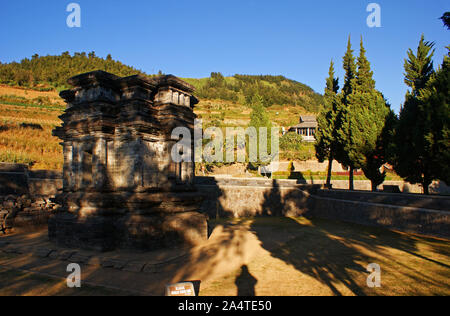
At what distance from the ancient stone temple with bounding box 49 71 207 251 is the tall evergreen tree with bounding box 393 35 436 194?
45.7 ft

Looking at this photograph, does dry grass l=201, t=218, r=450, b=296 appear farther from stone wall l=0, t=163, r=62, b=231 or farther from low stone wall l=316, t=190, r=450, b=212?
stone wall l=0, t=163, r=62, b=231

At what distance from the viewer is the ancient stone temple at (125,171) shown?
10.9m

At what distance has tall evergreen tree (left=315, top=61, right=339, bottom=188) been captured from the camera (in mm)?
27203

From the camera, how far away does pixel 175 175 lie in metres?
12.5

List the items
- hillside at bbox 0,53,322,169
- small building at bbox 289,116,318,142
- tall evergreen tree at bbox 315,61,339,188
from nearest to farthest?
tall evergreen tree at bbox 315,61,339,188 → hillside at bbox 0,53,322,169 → small building at bbox 289,116,318,142

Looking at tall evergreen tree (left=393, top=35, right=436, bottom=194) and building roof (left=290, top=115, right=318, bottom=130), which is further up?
building roof (left=290, top=115, right=318, bottom=130)

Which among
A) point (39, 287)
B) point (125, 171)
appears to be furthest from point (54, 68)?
point (39, 287)

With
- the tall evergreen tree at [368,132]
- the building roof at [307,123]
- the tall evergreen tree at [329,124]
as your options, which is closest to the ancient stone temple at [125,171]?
the tall evergreen tree at [368,132]

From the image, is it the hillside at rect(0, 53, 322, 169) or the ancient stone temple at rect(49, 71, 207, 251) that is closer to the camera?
the ancient stone temple at rect(49, 71, 207, 251)

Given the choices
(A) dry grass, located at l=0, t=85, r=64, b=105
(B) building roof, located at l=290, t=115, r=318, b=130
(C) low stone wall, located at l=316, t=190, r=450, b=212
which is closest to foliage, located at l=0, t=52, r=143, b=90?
(A) dry grass, located at l=0, t=85, r=64, b=105

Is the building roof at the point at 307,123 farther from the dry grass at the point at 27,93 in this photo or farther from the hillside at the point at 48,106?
the dry grass at the point at 27,93

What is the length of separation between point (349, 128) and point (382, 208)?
9052 mm

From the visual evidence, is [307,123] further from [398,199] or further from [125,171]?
[125,171]

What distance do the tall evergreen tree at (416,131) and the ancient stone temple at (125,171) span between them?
13.9 metres
